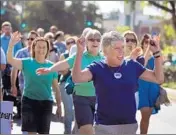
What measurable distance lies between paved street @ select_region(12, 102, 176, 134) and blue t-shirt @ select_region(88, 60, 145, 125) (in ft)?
6.87

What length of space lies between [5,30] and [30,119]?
19.0 feet

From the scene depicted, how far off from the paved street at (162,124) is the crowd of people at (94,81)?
1.00 ft

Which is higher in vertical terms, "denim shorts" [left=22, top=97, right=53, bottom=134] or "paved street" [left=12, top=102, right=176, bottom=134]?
"denim shorts" [left=22, top=97, right=53, bottom=134]

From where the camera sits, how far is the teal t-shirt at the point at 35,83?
244 inches

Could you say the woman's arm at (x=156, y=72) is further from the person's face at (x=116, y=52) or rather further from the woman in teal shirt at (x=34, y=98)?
the woman in teal shirt at (x=34, y=98)

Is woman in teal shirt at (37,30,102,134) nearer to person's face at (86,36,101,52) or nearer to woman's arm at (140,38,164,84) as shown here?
person's face at (86,36,101,52)

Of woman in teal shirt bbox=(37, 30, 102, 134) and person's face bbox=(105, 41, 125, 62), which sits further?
woman in teal shirt bbox=(37, 30, 102, 134)

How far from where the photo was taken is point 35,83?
6199 mm

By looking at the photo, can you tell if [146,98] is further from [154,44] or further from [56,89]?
[154,44]

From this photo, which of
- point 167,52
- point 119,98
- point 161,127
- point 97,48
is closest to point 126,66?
point 119,98

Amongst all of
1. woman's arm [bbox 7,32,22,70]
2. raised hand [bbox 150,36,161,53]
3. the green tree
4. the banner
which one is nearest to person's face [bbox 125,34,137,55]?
woman's arm [bbox 7,32,22,70]

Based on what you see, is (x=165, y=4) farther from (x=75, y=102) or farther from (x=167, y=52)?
(x=75, y=102)

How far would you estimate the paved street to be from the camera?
6996 mm

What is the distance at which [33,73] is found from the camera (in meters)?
6.21
